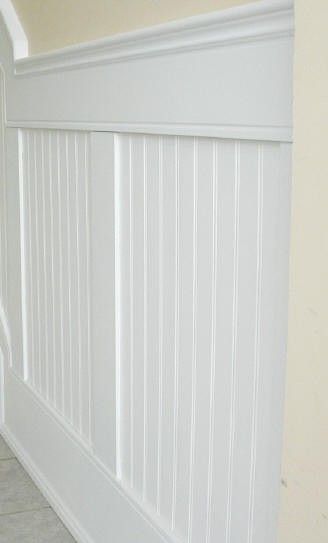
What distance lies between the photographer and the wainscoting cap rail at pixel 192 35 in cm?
118

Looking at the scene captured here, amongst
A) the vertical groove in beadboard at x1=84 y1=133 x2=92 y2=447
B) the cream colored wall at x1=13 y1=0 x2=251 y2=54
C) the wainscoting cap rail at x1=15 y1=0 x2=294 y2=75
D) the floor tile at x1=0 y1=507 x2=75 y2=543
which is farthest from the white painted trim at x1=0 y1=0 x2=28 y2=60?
the floor tile at x1=0 y1=507 x2=75 y2=543

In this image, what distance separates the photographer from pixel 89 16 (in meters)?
1.92

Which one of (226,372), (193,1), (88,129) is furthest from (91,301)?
(193,1)

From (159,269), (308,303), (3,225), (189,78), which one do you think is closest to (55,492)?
(3,225)

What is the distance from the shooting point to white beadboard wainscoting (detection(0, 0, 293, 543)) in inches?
50.2

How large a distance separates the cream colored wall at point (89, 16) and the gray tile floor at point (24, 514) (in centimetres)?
116

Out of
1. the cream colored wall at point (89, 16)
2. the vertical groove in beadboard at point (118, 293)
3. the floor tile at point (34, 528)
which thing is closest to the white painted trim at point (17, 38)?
the cream colored wall at point (89, 16)

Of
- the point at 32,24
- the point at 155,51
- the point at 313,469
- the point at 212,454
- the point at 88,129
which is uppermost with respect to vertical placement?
the point at 32,24

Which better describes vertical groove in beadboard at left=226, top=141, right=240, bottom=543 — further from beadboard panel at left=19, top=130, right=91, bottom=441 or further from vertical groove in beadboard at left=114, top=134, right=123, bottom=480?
beadboard panel at left=19, top=130, right=91, bottom=441

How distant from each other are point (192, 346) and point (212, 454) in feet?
0.60

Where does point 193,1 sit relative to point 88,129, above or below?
above

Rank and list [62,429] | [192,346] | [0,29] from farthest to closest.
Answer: [0,29], [62,429], [192,346]

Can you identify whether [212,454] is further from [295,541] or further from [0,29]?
[0,29]

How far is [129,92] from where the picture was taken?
167cm
